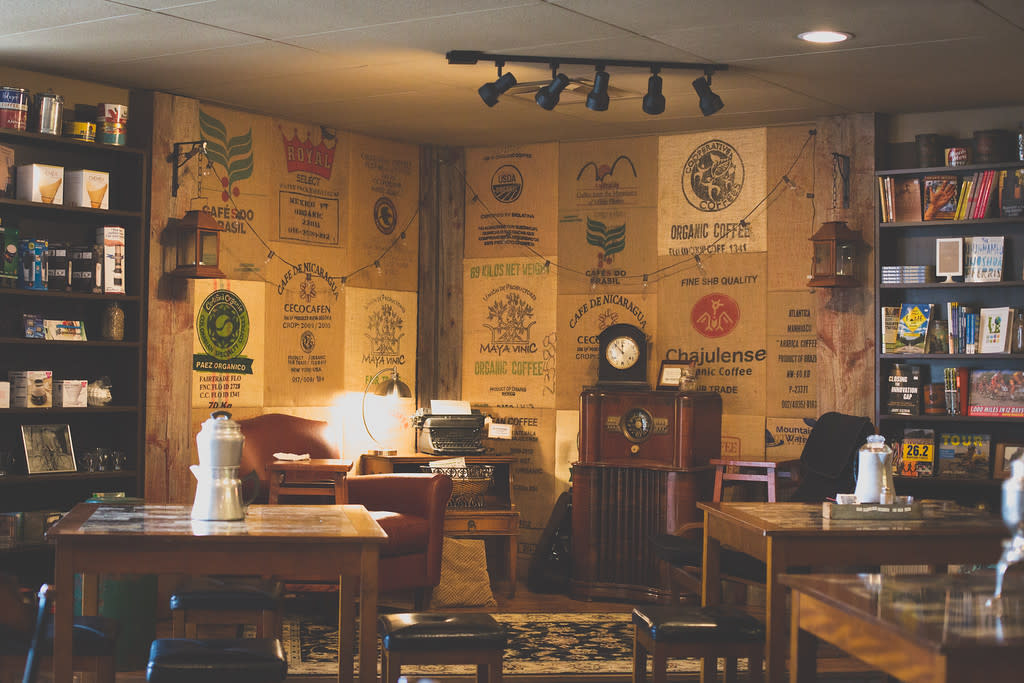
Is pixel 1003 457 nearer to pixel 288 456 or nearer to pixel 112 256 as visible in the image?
pixel 288 456

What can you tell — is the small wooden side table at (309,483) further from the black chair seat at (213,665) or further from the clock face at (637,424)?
the black chair seat at (213,665)

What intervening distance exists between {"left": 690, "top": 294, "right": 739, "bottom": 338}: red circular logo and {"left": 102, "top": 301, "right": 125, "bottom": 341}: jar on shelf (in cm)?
328

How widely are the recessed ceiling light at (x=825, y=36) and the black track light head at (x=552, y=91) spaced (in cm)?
→ 109

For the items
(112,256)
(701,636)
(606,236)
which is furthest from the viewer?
(606,236)

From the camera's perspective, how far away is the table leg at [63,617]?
3295 millimetres

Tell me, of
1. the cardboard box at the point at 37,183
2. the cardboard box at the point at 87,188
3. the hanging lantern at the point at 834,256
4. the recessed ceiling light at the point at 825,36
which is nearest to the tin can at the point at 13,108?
the cardboard box at the point at 37,183

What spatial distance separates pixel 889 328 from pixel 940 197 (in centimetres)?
74

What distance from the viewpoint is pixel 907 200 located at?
6117 mm

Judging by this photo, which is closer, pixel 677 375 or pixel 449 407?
pixel 677 375

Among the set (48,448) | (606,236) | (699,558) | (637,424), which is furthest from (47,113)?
(699,558)

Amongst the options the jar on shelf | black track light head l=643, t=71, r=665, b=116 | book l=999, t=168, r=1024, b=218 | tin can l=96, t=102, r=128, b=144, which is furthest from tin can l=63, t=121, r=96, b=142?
book l=999, t=168, r=1024, b=218

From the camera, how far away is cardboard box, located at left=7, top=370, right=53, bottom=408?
18.2 ft

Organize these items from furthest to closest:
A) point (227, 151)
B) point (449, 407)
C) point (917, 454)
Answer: point (449, 407), point (227, 151), point (917, 454)

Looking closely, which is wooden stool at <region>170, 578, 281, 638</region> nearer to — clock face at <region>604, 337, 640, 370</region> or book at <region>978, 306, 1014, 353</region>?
clock face at <region>604, 337, 640, 370</region>
